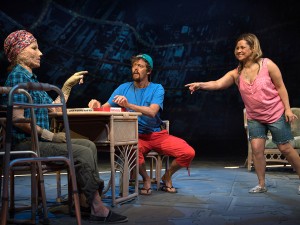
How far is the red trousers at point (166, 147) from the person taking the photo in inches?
149

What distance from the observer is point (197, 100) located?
919 centimetres

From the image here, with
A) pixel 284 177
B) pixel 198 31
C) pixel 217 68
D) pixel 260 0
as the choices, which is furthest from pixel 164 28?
pixel 284 177

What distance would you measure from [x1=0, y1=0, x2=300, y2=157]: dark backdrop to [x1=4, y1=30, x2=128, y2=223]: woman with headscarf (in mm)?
4550

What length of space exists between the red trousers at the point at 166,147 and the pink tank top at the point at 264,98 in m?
0.67

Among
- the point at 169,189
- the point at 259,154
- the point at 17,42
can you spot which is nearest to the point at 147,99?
the point at 169,189

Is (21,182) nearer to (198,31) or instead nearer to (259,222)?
(259,222)

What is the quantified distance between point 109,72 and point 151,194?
15.8 feet

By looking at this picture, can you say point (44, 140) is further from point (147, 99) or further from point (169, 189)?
point (169, 189)

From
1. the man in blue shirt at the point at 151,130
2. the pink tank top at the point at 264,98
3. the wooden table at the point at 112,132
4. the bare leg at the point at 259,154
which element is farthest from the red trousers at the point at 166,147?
the pink tank top at the point at 264,98

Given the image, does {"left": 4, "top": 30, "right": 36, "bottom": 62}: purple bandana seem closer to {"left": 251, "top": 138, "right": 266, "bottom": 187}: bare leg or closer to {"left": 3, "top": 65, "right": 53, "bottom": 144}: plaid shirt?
{"left": 3, "top": 65, "right": 53, "bottom": 144}: plaid shirt

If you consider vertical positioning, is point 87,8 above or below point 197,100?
above

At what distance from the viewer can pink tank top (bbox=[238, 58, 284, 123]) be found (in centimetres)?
362

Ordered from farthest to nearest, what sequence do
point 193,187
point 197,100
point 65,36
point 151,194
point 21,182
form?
1. point 197,100
2. point 65,36
3. point 21,182
4. point 193,187
5. point 151,194

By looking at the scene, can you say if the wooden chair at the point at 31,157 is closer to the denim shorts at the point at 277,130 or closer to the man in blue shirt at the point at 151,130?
the man in blue shirt at the point at 151,130
